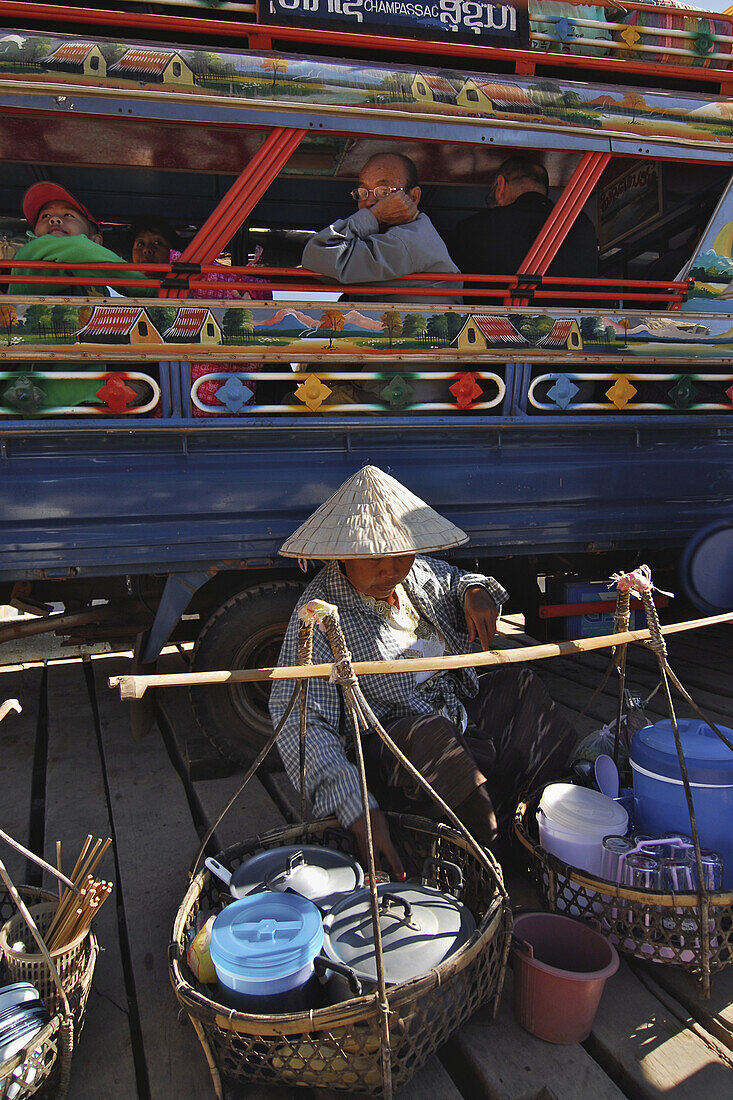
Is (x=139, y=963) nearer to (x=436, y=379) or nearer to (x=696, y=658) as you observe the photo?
(x=436, y=379)

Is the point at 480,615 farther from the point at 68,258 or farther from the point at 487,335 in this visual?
the point at 68,258

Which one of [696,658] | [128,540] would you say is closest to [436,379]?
[128,540]

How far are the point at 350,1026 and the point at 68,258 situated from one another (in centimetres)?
240

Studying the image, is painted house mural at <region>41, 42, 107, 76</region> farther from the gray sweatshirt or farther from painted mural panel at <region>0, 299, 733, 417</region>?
the gray sweatshirt

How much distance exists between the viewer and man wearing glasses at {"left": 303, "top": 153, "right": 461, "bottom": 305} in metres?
2.56

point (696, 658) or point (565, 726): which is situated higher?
point (565, 726)

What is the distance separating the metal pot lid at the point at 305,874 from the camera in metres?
1.60

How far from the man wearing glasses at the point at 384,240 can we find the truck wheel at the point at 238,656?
1.24m

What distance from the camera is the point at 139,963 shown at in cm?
175

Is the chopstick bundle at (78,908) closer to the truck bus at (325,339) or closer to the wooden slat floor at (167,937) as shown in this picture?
the wooden slat floor at (167,937)

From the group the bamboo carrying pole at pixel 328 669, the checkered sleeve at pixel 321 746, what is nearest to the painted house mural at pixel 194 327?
the checkered sleeve at pixel 321 746

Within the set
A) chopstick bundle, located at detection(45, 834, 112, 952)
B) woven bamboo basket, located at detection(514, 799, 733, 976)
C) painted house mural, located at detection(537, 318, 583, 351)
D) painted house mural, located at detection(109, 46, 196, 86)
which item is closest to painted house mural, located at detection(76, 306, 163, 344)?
painted house mural, located at detection(109, 46, 196, 86)

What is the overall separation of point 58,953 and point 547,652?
3.91ft

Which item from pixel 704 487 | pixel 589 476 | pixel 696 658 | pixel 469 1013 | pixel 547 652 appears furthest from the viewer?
pixel 696 658
